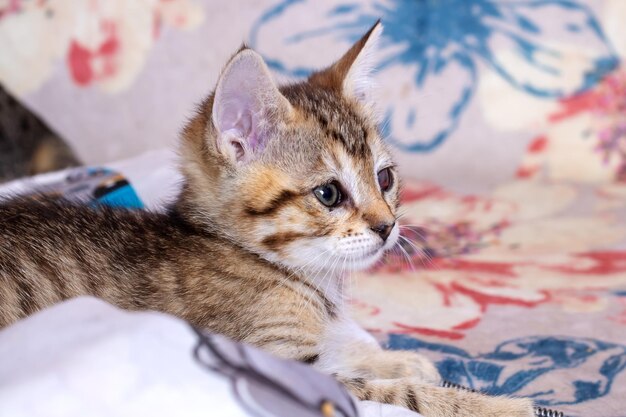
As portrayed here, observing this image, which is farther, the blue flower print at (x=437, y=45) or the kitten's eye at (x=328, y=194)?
the blue flower print at (x=437, y=45)

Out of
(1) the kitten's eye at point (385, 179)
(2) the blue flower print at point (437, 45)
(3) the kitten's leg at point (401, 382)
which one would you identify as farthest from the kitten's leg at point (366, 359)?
(2) the blue flower print at point (437, 45)

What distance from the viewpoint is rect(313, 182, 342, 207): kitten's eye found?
1.21 metres

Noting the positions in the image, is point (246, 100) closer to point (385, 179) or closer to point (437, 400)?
point (385, 179)

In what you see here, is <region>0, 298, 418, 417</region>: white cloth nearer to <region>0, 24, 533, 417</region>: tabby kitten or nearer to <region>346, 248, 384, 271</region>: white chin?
<region>0, 24, 533, 417</region>: tabby kitten

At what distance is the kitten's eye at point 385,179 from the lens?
1.34 m

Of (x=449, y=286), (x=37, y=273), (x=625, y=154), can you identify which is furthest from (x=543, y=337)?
(x=625, y=154)

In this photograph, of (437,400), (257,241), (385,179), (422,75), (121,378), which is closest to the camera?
(121,378)

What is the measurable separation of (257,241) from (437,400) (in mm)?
363

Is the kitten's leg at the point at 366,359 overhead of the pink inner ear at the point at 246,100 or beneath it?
beneath

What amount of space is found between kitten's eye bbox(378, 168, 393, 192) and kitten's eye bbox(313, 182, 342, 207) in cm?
13

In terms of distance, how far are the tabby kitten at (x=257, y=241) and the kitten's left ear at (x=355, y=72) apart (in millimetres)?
112

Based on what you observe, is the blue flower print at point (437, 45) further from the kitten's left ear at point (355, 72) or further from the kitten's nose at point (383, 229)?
the kitten's nose at point (383, 229)

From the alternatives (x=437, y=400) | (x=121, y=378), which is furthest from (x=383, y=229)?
(x=121, y=378)

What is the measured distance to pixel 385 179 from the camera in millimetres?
1353
